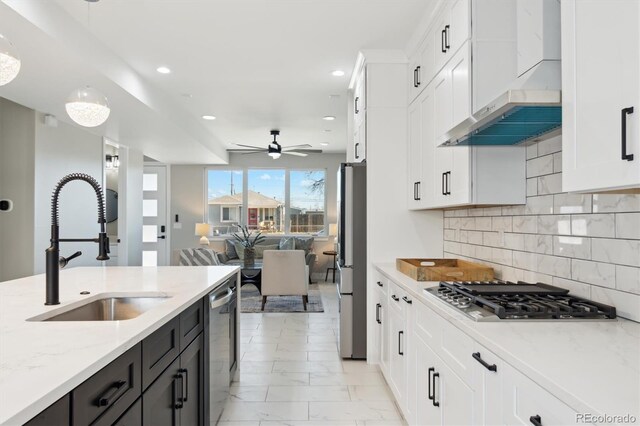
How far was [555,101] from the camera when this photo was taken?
4.53 feet

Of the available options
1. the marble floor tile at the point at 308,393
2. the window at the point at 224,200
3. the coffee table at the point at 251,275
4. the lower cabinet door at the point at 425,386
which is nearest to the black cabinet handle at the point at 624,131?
the lower cabinet door at the point at 425,386

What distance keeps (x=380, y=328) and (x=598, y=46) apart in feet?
8.32

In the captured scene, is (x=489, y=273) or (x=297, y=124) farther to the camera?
(x=297, y=124)

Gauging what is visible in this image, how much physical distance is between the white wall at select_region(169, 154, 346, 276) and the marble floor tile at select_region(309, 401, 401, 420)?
5960 millimetres

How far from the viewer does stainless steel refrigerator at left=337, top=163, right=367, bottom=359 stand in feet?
11.7

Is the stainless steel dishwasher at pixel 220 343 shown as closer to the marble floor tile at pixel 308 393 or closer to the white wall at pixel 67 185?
the marble floor tile at pixel 308 393

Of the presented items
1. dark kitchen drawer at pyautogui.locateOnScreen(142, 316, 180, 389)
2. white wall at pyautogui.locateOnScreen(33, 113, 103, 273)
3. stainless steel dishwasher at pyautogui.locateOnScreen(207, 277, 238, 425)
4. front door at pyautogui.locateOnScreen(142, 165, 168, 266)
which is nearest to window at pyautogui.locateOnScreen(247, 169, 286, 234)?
front door at pyautogui.locateOnScreen(142, 165, 168, 266)

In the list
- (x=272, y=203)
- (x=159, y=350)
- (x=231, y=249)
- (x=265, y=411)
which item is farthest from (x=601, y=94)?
(x=272, y=203)

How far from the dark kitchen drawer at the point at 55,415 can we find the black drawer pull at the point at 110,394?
138mm

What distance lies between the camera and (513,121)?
1.68 m

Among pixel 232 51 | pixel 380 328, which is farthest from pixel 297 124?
pixel 380 328

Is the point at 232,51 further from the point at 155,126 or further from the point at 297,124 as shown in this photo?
the point at 297,124

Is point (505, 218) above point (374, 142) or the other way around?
the other way around

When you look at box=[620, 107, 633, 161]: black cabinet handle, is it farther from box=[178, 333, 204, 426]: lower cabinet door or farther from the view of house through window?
the view of house through window
